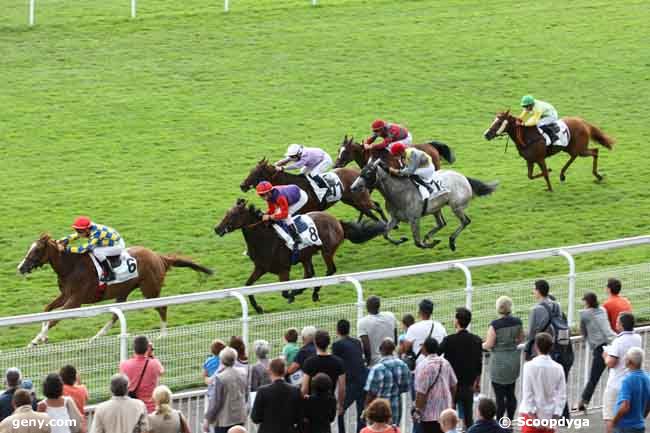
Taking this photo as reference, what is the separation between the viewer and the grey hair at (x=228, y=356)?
962cm

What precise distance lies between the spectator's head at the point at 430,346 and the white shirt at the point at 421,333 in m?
0.43

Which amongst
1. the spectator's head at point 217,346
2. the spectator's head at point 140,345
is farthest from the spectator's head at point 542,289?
the spectator's head at point 140,345

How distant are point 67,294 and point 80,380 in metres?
3.16

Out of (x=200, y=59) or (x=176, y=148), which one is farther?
(x=200, y=59)

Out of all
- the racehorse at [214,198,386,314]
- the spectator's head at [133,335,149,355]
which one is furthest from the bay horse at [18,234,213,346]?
the spectator's head at [133,335,149,355]

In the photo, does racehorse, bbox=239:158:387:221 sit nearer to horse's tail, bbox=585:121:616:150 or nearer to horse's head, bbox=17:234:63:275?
horse's head, bbox=17:234:63:275

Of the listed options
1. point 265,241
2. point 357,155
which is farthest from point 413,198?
point 265,241

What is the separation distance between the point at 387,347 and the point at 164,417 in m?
1.64

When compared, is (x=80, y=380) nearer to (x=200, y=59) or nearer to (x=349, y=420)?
(x=349, y=420)

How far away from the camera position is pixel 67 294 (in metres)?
13.7

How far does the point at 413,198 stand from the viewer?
16.3 meters

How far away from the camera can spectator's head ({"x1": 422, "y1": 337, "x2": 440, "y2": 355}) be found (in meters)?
9.96

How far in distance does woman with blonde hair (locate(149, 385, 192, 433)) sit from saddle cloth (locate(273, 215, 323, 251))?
19.1 ft

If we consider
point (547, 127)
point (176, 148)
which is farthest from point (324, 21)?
point (547, 127)
